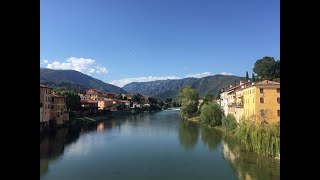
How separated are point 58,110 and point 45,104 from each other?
3.95 metres

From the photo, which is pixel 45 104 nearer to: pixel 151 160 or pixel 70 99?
pixel 70 99

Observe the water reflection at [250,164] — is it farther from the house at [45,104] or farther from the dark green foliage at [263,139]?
the house at [45,104]

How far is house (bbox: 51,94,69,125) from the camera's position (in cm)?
3400

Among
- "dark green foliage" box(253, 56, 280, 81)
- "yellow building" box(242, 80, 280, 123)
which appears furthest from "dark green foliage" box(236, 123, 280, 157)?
"dark green foliage" box(253, 56, 280, 81)

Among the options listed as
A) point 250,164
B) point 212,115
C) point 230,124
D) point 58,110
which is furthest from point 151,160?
point 212,115

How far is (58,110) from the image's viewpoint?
116 ft

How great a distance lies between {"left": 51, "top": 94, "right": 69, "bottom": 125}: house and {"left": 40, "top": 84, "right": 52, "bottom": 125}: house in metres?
1.03

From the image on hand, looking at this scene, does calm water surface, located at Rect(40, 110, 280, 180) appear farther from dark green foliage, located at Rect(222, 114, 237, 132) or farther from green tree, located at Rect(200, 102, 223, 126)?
green tree, located at Rect(200, 102, 223, 126)
